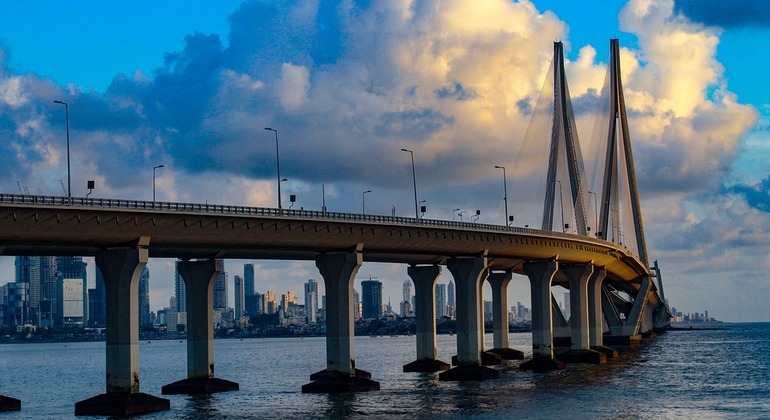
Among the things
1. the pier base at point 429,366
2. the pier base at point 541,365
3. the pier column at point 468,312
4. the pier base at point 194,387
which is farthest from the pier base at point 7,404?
the pier base at point 541,365

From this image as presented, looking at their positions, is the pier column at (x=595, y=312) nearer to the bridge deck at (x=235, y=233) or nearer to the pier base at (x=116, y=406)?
the bridge deck at (x=235, y=233)

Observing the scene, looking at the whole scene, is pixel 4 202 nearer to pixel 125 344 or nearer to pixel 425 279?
pixel 125 344

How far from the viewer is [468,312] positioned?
113812 mm

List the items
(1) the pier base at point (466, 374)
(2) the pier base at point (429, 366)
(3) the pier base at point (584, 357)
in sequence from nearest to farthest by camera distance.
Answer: (1) the pier base at point (466, 374) → (2) the pier base at point (429, 366) → (3) the pier base at point (584, 357)

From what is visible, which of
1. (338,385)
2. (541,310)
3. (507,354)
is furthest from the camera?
(507,354)

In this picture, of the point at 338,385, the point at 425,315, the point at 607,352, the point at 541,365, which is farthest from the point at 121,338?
the point at 607,352

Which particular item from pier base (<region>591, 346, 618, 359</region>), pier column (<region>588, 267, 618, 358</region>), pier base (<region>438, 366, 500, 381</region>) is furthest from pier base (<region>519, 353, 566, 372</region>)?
pier column (<region>588, 267, 618, 358</region>)

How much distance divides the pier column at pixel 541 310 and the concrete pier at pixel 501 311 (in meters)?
26.2

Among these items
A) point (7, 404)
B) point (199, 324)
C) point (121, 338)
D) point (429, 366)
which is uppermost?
point (199, 324)

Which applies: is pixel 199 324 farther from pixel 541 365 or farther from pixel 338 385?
pixel 541 365

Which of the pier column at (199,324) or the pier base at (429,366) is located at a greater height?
the pier column at (199,324)

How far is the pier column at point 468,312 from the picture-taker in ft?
370

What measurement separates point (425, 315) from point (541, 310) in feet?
49.1

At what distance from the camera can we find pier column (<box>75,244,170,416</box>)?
249 ft
